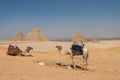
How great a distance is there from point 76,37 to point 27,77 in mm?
132133

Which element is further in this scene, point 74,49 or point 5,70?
point 74,49

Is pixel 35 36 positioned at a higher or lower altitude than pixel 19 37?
higher

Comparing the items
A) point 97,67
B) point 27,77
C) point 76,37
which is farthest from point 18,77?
point 76,37

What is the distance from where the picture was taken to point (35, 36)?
17325cm

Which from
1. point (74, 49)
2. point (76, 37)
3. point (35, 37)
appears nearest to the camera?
point (74, 49)

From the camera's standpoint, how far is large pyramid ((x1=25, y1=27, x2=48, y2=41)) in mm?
173625

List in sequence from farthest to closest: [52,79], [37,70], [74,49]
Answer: [74,49], [37,70], [52,79]

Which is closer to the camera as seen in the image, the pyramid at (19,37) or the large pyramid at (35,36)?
the large pyramid at (35,36)

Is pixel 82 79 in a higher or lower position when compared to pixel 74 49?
lower

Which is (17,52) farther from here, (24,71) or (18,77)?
(18,77)

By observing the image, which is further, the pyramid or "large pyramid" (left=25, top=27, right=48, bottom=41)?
the pyramid

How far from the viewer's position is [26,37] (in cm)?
18162

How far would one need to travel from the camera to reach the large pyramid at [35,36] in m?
174

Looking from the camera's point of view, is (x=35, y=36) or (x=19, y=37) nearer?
(x=35, y=36)
